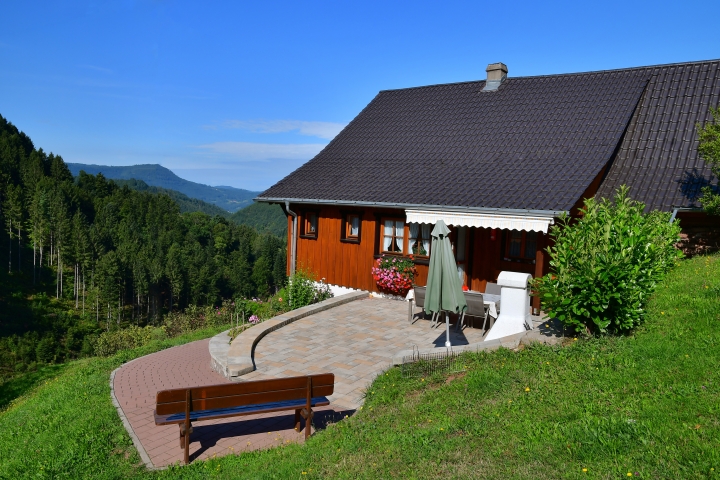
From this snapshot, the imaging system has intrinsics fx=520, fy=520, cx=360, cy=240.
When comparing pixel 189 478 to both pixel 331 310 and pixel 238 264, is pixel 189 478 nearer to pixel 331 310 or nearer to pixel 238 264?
pixel 331 310

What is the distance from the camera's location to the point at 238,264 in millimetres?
112000

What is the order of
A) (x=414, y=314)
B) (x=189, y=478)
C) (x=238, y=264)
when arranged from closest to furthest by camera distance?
(x=189, y=478), (x=414, y=314), (x=238, y=264)

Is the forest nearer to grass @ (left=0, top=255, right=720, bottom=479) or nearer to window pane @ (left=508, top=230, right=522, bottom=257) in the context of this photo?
window pane @ (left=508, top=230, right=522, bottom=257)

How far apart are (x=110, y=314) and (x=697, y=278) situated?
87.1m

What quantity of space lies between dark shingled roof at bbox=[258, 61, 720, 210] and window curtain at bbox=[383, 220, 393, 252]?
906 mm

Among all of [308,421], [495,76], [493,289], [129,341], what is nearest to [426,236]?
[493,289]

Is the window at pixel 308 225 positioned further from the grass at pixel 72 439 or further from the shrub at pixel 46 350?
the shrub at pixel 46 350

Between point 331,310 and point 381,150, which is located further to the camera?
point 381,150

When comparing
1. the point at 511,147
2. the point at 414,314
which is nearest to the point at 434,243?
the point at 414,314

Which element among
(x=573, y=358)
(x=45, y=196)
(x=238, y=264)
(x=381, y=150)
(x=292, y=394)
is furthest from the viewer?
(x=238, y=264)

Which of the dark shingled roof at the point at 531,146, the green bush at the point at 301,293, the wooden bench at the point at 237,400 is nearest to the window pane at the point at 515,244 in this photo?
the dark shingled roof at the point at 531,146

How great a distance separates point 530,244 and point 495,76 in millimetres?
6932

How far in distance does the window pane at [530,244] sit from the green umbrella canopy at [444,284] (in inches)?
194

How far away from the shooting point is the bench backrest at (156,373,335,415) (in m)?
5.38
